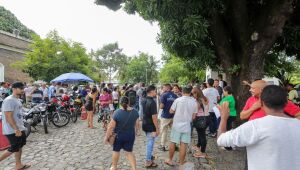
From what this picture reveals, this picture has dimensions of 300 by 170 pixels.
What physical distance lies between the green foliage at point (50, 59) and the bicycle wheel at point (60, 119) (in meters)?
12.9

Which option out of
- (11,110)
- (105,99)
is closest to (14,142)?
(11,110)

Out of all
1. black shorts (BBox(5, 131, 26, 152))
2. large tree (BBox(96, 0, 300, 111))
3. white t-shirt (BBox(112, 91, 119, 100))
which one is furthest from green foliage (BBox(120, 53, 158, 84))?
black shorts (BBox(5, 131, 26, 152))

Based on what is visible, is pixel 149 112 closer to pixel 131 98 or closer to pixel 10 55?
pixel 131 98

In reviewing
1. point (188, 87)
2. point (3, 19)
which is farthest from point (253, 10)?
point (3, 19)

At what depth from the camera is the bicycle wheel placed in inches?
466

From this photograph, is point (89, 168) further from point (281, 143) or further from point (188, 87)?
point (281, 143)

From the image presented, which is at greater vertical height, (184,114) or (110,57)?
(110,57)

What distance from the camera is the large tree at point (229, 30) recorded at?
291 inches

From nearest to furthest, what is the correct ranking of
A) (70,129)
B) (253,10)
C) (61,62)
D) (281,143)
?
(281,143) < (253,10) < (70,129) < (61,62)

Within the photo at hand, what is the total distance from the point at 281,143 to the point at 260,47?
6.05 meters

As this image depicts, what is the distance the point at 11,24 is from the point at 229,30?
145ft

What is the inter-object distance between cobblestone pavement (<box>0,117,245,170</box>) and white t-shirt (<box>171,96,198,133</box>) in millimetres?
990

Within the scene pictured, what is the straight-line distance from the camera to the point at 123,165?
6.56 m

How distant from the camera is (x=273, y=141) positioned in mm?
2254
